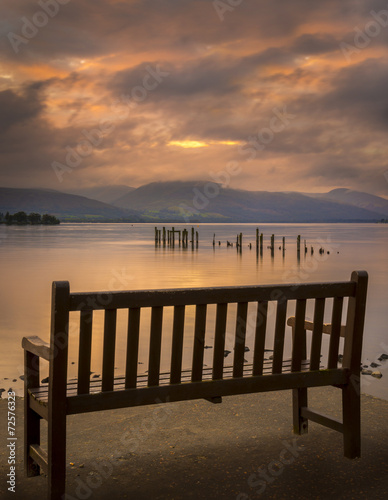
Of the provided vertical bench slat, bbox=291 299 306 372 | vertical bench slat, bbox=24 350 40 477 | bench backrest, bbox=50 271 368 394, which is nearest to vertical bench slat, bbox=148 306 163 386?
bench backrest, bbox=50 271 368 394

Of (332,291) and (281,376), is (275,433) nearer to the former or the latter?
(281,376)

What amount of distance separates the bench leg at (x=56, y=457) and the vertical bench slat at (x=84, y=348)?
0.24m

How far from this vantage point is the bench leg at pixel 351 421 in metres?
4.37

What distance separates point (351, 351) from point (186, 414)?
1.96 metres

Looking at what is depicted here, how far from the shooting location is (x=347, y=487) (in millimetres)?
3842

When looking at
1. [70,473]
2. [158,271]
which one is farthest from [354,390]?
[158,271]

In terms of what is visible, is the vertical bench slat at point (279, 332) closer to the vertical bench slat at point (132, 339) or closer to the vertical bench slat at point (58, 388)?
the vertical bench slat at point (132, 339)

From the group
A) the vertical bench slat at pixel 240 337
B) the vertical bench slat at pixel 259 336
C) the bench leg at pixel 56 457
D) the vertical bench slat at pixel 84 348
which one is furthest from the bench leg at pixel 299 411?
the bench leg at pixel 56 457

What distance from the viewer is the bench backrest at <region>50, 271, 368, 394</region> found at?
11.3ft

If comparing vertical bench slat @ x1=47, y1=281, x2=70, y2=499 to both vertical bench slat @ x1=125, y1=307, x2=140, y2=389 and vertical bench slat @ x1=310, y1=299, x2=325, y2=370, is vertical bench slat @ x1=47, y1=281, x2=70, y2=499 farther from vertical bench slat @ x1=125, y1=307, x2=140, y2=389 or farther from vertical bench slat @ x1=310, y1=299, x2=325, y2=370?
vertical bench slat @ x1=310, y1=299, x2=325, y2=370

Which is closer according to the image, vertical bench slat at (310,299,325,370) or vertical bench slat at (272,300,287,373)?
vertical bench slat at (272,300,287,373)

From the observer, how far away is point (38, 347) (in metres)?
3.76

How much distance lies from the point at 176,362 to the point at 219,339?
13.6 inches

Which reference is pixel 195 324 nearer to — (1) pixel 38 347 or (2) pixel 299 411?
(1) pixel 38 347
